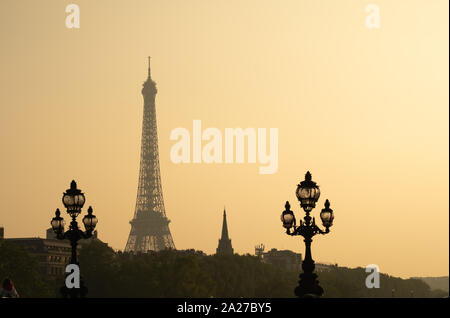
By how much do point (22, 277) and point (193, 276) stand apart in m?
24.8

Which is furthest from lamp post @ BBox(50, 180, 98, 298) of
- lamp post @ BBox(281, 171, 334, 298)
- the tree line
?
the tree line

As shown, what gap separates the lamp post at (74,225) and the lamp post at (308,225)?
8490mm

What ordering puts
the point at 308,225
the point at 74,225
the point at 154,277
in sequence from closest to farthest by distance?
1. the point at 308,225
2. the point at 74,225
3. the point at 154,277

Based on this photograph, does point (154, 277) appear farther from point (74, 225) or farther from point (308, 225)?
point (308, 225)

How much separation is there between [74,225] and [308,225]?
33.4 feet

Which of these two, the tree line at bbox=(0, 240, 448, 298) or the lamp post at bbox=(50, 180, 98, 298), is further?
the tree line at bbox=(0, 240, 448, 298)

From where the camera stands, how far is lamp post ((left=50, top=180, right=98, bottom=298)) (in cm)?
4431

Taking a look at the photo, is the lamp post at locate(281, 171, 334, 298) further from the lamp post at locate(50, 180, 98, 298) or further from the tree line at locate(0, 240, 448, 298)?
the tree line at locate(0, 240, 448, 298)

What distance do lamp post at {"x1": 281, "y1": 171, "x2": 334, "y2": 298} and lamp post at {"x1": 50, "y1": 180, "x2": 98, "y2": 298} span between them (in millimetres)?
8490

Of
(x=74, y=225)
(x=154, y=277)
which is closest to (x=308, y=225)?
(x=74, y=225)

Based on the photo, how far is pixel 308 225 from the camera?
131 feet

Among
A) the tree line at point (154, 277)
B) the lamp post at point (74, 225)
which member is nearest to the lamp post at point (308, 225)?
the lamp post at point (74, 225)
